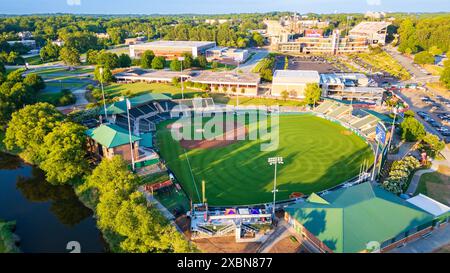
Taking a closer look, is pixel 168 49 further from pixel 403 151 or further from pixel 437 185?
pixel 437 185

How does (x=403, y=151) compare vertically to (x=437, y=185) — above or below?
above

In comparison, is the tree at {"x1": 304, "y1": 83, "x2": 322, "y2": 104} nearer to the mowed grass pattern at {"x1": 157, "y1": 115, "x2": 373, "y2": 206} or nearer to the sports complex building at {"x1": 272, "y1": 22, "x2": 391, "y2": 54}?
the mowed grass pattern at {"x1": 157, "y1": 115, "x2": 373, "y2": 206}

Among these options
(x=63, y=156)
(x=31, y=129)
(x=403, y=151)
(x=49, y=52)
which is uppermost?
Answer: (x=49, y=52)

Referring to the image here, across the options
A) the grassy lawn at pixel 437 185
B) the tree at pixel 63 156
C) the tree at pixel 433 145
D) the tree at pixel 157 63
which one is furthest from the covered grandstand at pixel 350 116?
the tree at pixel 157 63

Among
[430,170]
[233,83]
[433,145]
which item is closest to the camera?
[430,170]

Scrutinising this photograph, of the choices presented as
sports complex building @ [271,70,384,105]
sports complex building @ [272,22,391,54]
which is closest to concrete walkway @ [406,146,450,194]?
sports complex building @ [271,70,384,105]

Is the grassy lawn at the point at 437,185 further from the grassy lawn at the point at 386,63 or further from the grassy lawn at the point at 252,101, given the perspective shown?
the grassy lawn at the point at 386,63

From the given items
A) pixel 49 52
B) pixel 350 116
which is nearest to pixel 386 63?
pixel 350 116

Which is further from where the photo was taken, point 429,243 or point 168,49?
point 168,49

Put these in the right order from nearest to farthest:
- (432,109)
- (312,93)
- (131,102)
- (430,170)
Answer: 1. (430,170)
2. (131,102)
3. (312,93)
4. (432,109)
